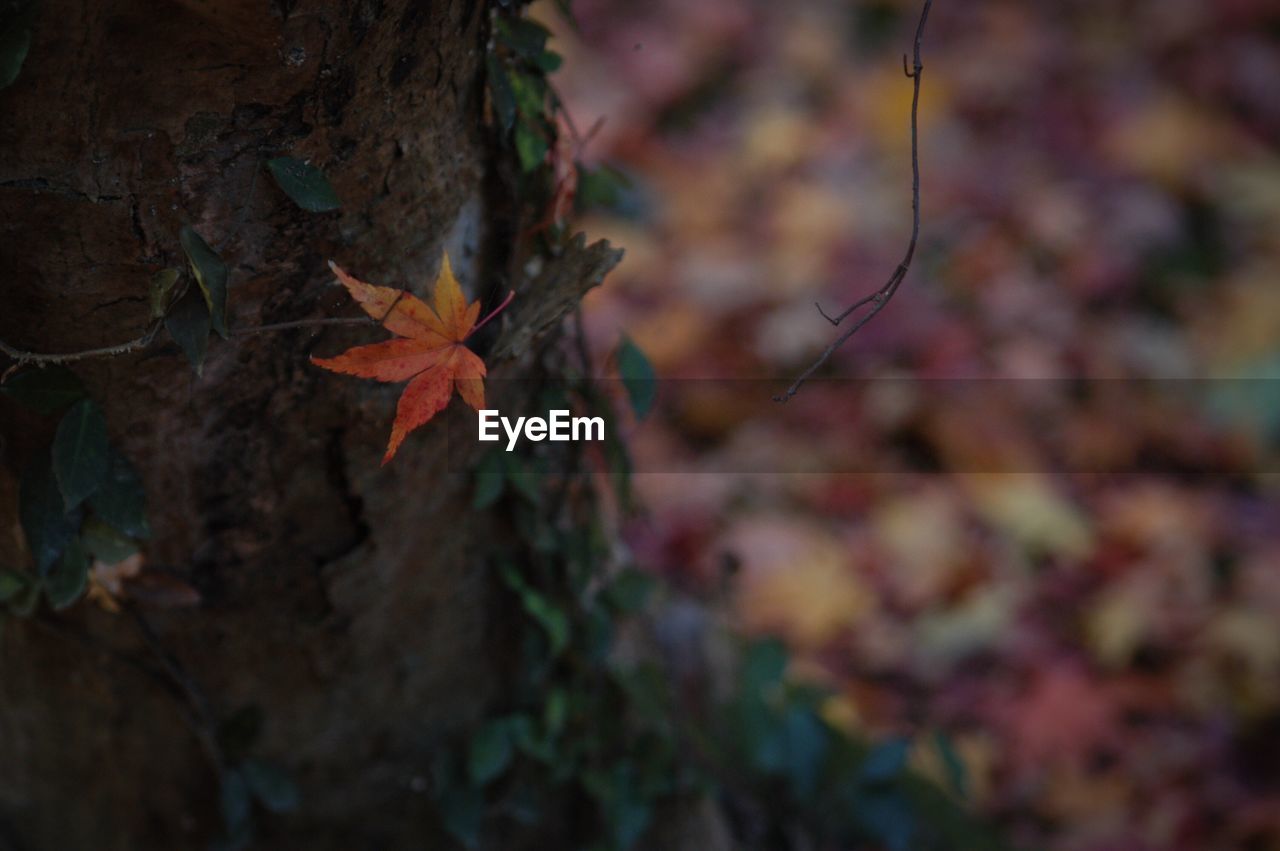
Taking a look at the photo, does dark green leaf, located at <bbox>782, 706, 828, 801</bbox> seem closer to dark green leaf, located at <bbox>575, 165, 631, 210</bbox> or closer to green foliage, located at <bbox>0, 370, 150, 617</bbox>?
dark green leaf, located at <bbox>575, 165, 631, 210</bbox>

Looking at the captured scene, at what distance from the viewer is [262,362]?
2.46 ft

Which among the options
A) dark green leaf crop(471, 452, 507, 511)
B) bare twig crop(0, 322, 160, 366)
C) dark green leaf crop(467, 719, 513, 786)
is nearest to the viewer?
bare twig crop(0, 322, 160, 366)

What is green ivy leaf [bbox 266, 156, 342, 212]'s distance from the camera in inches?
26.0

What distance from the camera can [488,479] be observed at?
916 mm

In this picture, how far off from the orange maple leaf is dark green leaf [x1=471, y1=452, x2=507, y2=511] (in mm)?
185

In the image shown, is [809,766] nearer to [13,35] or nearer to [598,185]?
[598,185]

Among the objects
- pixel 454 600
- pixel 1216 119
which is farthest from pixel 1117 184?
pixel 454 600

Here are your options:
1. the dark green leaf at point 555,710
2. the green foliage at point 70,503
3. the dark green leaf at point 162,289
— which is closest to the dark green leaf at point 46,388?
the green foliage at point 70,503

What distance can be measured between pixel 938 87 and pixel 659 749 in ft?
6.81

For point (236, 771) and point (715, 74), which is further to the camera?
point (715, 74)

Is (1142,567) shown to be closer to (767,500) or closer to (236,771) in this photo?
(767,500)

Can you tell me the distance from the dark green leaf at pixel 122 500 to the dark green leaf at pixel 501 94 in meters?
0.37

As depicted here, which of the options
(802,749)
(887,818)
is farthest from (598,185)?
(887,818)

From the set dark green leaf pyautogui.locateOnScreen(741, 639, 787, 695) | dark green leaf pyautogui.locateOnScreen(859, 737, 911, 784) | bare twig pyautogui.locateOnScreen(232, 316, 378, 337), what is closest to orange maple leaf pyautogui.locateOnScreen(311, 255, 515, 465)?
bare twig pyautogui.locateOnScreen(232, 316, 378, 337)
